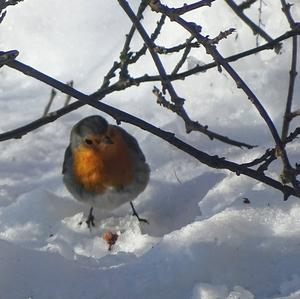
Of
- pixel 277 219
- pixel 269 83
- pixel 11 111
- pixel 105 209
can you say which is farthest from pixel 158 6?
pixel 11 111

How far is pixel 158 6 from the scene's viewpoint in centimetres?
245

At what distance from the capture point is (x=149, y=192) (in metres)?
4.93

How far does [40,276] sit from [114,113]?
42.3 inches

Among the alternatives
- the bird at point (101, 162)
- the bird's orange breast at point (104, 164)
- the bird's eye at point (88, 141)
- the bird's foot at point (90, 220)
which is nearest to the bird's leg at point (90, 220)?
the bird's foot at point (90, 220)

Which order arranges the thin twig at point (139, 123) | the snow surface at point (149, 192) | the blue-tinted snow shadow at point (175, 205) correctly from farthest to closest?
the blue-tinted snow shadow at point (175, 205) < the snow surface at point (149, 192) < the thin twig at point (139, 123)

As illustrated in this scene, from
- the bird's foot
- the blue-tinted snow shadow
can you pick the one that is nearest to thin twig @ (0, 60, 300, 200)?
the blue-tinted snow shadow

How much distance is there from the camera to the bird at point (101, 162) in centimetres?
481

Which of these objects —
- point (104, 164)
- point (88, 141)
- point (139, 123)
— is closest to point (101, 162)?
point (104, 164)

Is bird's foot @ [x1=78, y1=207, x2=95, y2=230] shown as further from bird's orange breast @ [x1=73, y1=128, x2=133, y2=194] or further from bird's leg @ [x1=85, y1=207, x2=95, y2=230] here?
bird's orange breast @ [x1=73, y1=128, x2=133, y2=194]

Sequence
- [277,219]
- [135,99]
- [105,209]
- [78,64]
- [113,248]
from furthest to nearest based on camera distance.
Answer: [78,64], [135,99], [105,209], [113,248], [277,219]

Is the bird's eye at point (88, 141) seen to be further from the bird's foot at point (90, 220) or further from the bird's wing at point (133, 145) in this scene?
the bird's foot at point (90, 220)

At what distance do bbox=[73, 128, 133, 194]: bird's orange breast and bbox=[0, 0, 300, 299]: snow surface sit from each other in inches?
5.7

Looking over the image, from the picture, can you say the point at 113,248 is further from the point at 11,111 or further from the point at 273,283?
the point at 11,111

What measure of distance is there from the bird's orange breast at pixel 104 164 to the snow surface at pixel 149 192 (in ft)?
0.48
